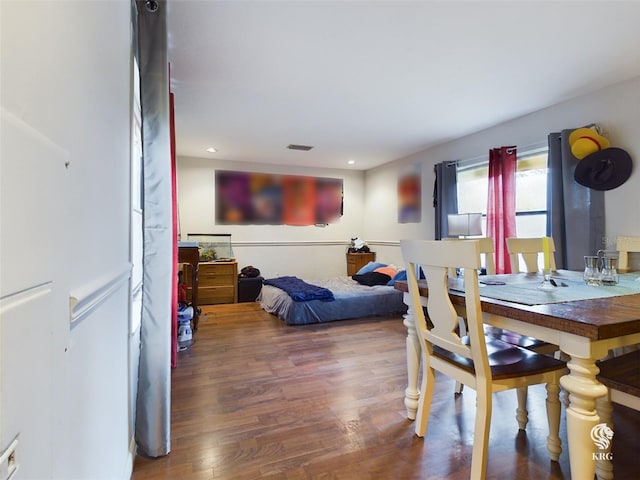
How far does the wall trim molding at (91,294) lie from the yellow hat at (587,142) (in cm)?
343

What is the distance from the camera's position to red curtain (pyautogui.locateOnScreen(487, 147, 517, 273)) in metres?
3.61

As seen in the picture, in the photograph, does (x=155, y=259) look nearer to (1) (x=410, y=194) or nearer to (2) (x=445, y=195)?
(2) (x=445, y=195)

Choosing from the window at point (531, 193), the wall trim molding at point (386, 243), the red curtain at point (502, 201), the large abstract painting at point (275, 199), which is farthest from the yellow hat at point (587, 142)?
the large abstract painting at point (275, 199)

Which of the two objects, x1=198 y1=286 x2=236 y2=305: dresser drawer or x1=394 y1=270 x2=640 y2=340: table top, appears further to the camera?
x1=198 y1=286 x2=236 y2=305: dresser drawer

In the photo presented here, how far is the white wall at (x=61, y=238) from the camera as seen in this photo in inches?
18.7

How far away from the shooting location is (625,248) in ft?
8.14

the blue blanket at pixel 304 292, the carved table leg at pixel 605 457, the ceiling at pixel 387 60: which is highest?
the ceiling at pixel 387 60

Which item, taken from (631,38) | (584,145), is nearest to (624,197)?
(584,145)

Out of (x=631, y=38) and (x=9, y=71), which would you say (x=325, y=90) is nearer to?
(x=631, y=38)

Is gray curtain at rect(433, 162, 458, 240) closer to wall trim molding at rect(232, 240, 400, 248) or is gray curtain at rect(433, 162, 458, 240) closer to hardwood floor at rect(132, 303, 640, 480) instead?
wall trim molding at rect(232, 240, 400, 248)

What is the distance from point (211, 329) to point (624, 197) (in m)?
3.97

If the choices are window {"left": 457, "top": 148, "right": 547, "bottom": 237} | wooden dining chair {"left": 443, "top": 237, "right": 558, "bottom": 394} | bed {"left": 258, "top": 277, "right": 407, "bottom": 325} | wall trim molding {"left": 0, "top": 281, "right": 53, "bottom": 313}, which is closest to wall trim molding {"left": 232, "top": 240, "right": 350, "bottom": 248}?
bed {"left": 258, "top": 277, "right": 407, "bottom": 325}

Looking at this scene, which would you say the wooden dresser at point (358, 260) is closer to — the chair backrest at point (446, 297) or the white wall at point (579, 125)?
the white wall at point (579, 125)

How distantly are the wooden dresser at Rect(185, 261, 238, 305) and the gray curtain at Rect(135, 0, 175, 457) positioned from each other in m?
3.40
